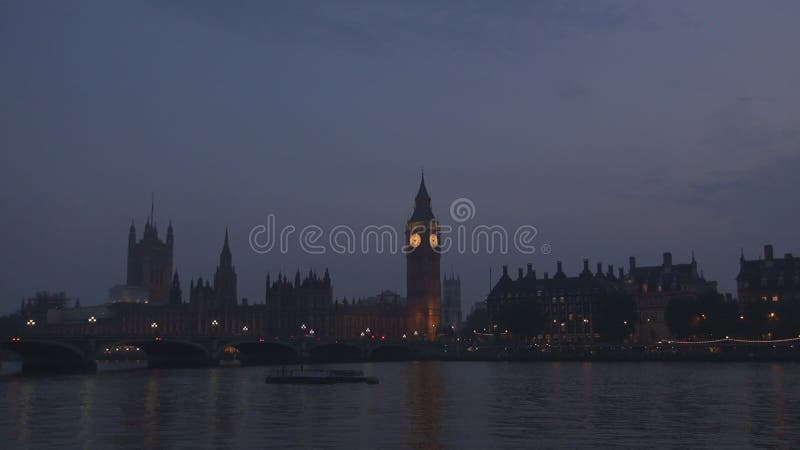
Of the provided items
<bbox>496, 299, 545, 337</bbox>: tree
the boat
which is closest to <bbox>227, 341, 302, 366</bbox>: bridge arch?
<bbox>496, 299, 545, 337</bbox>: tree

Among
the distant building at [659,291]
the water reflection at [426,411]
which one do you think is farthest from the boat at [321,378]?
the distant building at [659,291]

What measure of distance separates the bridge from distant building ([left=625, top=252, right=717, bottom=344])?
42.3 metres

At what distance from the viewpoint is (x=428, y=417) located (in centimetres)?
5206

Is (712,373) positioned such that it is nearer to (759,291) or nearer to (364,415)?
(364,415)

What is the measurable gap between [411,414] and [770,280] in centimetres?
12247

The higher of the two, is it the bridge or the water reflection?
the bridge

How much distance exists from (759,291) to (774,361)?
113 ft

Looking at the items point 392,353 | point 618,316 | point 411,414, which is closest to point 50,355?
point 392,353

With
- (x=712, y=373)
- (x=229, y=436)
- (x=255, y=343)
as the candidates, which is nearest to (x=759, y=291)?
(x=712, y=373)

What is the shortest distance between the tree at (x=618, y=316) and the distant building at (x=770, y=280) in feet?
65.3

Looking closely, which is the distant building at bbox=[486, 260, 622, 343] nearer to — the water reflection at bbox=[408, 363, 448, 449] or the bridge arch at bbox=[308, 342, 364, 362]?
the bridge arch at bbox=[308, 342, 364, 362]

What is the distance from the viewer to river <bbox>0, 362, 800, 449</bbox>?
41094mm

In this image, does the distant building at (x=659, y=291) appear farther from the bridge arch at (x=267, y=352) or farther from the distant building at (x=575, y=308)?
the bridge arch at (x=267, y=352)

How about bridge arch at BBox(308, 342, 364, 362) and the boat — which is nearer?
the boat
